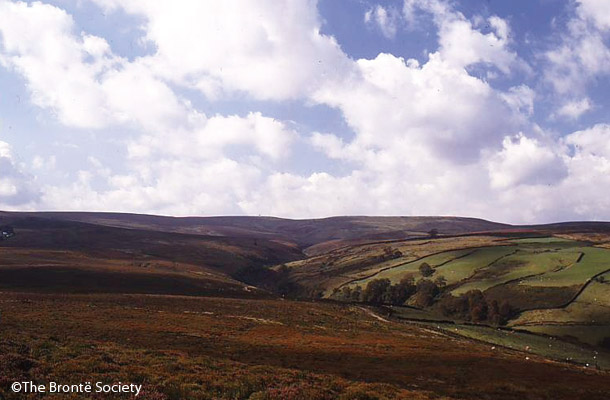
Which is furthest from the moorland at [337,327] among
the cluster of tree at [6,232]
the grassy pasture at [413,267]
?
the cluster of tree at [6,232]

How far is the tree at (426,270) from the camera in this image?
111m

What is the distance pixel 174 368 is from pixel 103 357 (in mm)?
4370

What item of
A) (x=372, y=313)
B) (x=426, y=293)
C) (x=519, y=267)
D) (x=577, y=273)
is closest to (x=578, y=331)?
(x=577, y=273)

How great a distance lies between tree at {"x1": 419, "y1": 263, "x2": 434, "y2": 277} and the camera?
364 ft

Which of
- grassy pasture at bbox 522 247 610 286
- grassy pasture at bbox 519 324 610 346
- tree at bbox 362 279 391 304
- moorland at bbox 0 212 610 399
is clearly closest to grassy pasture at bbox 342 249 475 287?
moorland at bbox 0 212 610 399

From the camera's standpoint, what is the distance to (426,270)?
112375 mm

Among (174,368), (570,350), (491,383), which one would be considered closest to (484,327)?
(570,350)

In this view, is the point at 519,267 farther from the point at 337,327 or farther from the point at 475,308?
the point at 337,327

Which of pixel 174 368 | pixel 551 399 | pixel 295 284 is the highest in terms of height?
pixel 174 368

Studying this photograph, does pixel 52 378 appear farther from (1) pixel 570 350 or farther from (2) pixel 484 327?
(2) pixel 484 327

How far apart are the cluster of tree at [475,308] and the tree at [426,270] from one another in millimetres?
18345

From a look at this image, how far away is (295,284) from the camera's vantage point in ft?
439

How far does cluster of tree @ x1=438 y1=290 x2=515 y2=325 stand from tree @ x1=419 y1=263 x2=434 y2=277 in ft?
60.2

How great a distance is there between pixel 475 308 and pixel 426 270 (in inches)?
1162
